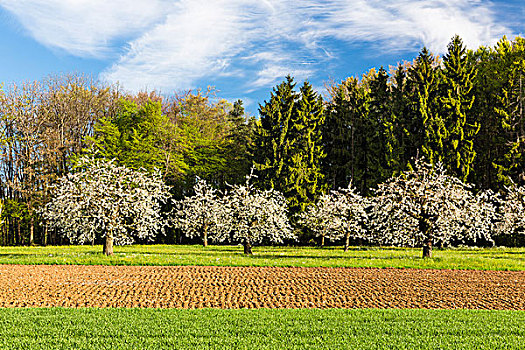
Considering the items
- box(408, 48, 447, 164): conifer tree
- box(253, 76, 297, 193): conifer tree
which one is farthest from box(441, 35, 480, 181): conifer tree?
box(253, 76, 297, 193): conifer tree

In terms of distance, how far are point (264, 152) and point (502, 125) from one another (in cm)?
1769

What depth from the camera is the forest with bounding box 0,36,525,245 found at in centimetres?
3303

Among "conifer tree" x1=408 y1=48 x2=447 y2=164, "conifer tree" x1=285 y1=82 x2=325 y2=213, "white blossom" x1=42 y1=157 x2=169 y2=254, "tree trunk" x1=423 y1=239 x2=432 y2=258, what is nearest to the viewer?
"white blossom" x1=42 y1=157 x2=169 y2=254

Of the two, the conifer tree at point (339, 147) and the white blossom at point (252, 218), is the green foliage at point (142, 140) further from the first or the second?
the white blossom at point (252, 218)

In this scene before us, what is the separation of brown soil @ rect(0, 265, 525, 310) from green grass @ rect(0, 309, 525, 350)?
1.36 m

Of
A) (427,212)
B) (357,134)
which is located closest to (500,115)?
(357,134)

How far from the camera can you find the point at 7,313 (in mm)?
8438

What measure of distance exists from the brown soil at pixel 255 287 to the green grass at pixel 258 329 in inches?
53.7

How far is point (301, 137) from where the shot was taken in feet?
121

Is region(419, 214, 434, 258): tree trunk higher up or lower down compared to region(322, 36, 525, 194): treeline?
lower down

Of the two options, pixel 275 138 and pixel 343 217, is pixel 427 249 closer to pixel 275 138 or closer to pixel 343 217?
pixel 343 217

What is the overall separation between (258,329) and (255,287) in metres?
5.00

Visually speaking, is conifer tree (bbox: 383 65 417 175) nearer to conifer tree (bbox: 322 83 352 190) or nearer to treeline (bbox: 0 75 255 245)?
conifer tree (bbox: 322 83 352 190)

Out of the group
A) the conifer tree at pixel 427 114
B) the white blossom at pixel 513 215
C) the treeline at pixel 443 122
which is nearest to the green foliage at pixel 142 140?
the treeline at pixel 443 122
